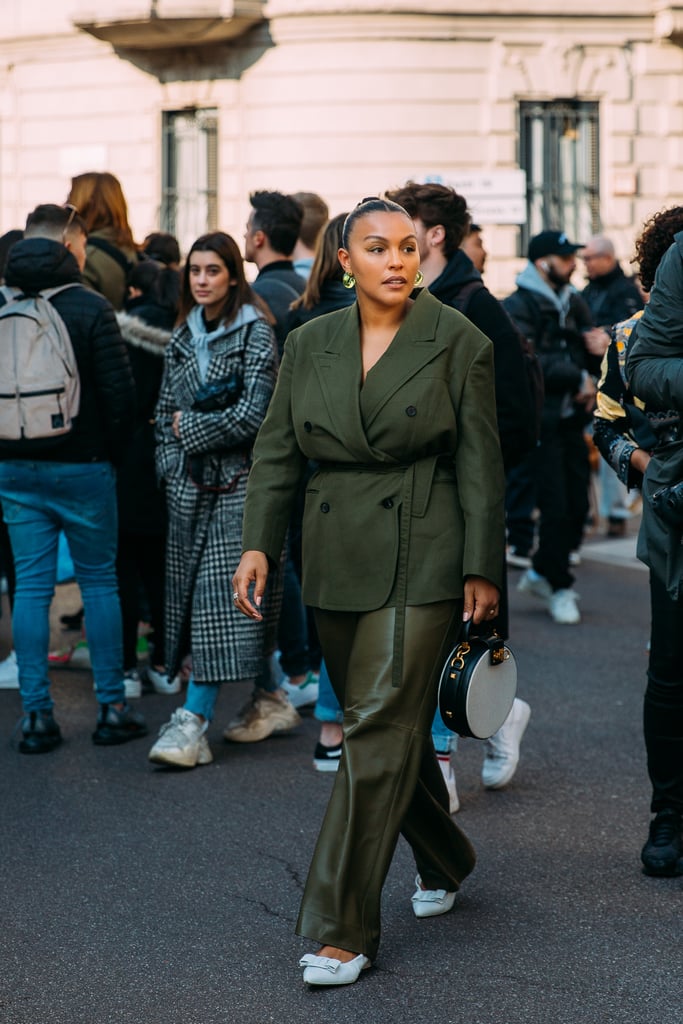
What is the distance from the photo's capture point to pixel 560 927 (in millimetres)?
4340

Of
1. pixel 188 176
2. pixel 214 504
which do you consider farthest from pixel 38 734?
pixel 188 176

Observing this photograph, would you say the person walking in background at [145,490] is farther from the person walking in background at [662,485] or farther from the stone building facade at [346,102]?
the stone building facade at [346,102]

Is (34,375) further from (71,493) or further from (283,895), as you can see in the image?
(283,895)

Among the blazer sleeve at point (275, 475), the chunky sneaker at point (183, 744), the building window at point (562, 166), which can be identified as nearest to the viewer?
the blazer sleeve at point (275, 475)

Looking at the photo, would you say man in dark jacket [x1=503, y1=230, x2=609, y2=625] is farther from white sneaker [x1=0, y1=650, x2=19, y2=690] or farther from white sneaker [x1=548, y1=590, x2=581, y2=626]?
white sneaker [x1=0, y1=650, x2=19, y2=690]

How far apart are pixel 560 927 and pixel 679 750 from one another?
75 centimetres

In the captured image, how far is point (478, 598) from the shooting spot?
406 cm

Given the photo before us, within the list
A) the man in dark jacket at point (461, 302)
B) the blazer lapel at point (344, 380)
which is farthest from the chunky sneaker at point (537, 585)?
the blazer lapel at point (344, 380)

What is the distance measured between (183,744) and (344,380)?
232cm

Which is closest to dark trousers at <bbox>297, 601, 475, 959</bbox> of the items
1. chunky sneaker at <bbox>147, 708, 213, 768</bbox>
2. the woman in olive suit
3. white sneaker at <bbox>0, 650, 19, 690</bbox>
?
the woman in olive suit

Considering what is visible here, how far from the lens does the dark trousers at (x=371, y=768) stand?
394 centimetres

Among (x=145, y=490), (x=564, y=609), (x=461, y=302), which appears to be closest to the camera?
(x=461, y=302)

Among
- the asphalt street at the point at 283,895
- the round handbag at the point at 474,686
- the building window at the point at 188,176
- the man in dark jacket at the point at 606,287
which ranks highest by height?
A: the building window at the point at 188,176

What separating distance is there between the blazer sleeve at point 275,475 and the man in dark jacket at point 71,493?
2001mm
